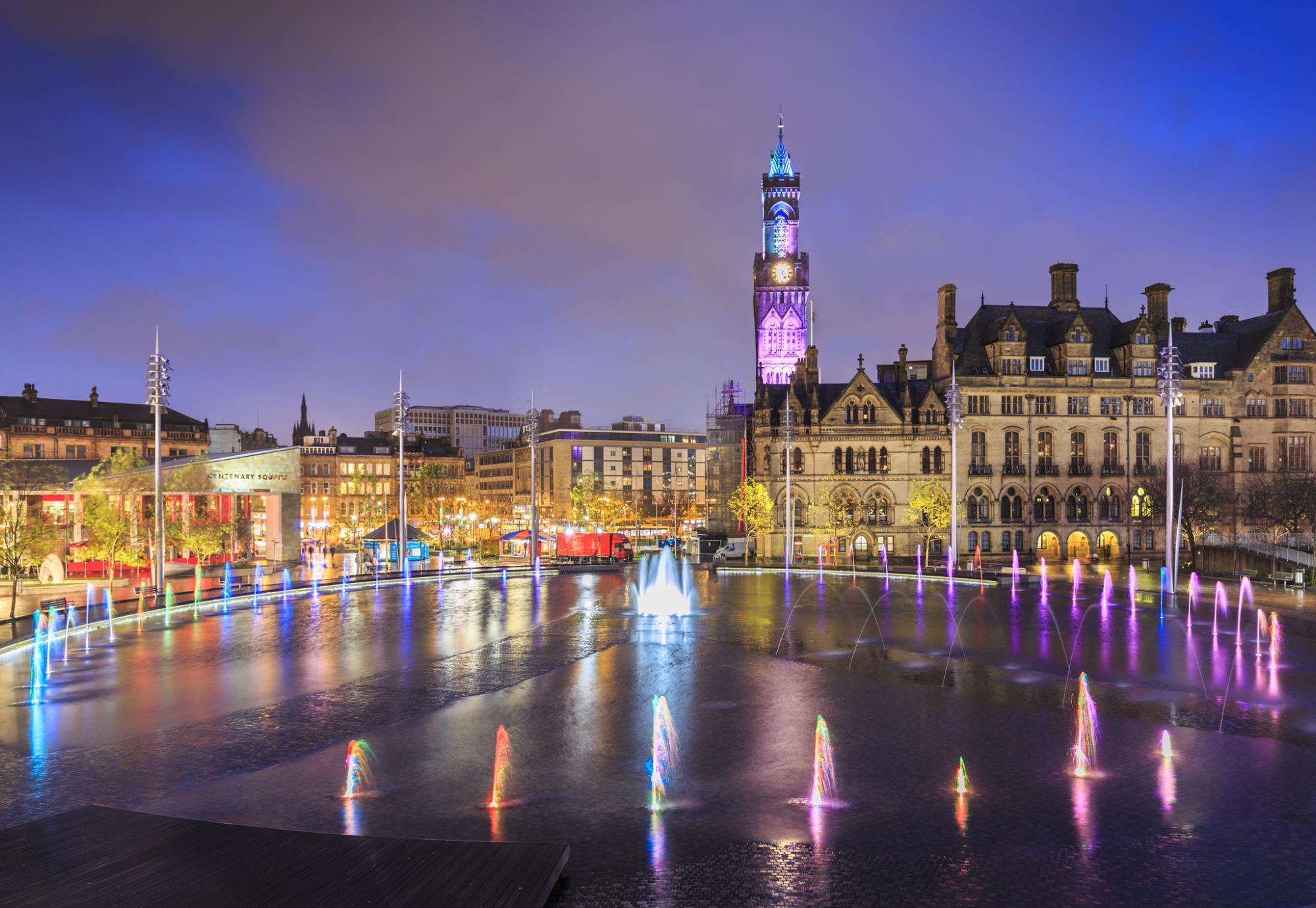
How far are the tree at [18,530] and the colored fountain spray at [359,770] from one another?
926 inches

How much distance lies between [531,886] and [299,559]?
68688 millimetres

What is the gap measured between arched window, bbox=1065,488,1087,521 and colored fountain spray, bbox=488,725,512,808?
69436 mm

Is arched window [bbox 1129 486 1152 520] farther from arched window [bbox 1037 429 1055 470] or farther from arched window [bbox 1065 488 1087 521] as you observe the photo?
arched window [bbox 1037 429 1055 470]

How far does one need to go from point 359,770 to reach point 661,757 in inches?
237

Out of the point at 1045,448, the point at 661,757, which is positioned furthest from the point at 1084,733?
the point at 1045,448

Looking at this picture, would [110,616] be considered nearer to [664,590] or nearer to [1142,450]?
[664,590]

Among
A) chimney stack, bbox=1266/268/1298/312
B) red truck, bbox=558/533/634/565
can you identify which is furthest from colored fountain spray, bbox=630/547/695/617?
chimney stack, bbox=1266/268/1298/312

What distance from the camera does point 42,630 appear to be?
3247 centimetres

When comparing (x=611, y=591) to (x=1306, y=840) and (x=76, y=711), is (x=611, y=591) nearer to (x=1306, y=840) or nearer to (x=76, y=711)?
(x=76, y=711)

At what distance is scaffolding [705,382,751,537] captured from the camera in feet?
322

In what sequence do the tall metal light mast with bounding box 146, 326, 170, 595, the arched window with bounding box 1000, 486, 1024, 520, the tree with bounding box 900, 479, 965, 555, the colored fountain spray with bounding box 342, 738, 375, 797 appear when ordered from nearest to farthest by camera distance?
the colored fountain spray with bounding box 342, 738, 375, 797 → the tall metal light mast with bounding box 146, 326, 170, 595 → the tree with bounding box 900, 479, 965, 555 → the arched window with bounding box 1000, 486, 1024, 520

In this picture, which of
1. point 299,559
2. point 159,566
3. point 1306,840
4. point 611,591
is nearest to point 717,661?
point 1306,840

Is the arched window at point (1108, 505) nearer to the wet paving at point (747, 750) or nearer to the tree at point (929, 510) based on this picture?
the tree at point (929, 510)

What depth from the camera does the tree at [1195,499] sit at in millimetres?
61594
